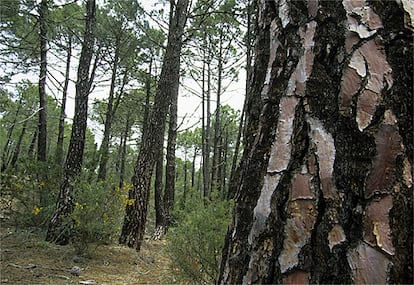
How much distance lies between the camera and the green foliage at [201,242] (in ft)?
12.3

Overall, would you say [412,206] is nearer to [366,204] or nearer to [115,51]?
[366,204]

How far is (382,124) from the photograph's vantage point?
0.67m

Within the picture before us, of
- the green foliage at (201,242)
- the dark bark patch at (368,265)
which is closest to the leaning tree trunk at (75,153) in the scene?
the green foliage at (201,242)

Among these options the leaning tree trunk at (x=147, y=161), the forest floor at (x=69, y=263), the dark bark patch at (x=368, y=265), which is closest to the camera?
the dark bark patch at (x=368, y=265)

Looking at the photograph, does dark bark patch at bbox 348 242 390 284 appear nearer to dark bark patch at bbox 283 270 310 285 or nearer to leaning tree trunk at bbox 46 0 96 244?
dark bark patch at bbox 283 270 310 285

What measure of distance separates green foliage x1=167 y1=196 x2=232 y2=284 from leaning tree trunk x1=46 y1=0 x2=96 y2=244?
1.91m

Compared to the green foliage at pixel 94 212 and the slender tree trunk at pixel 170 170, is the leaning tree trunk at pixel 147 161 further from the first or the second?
the slender tree trunk at pixel 170 170

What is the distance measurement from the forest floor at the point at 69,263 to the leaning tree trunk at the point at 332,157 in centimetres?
378

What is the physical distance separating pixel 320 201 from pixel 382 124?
6.3 inches

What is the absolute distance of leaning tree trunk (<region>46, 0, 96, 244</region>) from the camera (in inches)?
209

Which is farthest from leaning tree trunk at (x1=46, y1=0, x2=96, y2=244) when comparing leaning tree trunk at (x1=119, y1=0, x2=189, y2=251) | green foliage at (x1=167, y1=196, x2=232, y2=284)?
green foliage at (x1=167, y1=196, x2=232, y2=284)

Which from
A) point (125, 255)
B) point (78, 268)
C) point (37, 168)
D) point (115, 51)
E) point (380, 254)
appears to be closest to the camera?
point (380, 254)

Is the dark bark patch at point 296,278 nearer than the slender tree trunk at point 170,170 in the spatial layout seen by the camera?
Yes

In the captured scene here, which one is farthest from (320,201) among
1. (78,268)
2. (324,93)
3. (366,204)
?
(78,268)
